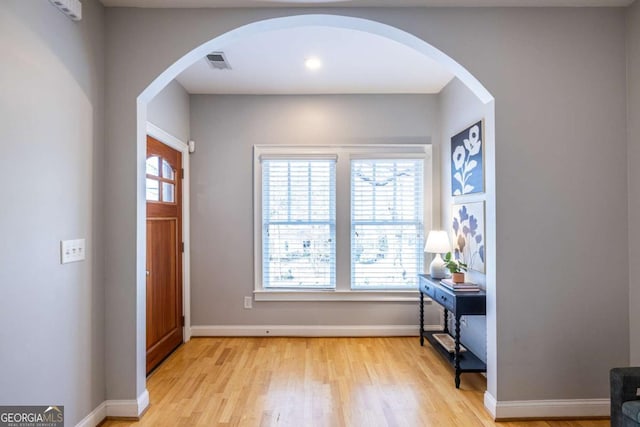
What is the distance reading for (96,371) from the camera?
87.0 inches

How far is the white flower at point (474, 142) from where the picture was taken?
2.92 meters

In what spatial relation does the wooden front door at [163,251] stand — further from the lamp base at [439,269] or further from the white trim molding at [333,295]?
the lamp base at [439,269]

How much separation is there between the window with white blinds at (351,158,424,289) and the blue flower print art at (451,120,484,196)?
0.51m

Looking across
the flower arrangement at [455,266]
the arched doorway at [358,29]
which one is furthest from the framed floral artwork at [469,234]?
the arched doorway at [358,29]

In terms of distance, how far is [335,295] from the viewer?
152 inches

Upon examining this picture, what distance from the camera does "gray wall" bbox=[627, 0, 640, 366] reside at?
222cm

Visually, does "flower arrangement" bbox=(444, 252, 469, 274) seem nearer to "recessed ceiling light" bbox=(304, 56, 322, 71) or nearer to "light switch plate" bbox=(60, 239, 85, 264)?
"recessed ceiling light" bbox=(304, 56, 322, 71)

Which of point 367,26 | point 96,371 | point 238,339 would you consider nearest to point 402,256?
point 238,339

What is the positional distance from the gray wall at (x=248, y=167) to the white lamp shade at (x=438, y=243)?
2.67 ft

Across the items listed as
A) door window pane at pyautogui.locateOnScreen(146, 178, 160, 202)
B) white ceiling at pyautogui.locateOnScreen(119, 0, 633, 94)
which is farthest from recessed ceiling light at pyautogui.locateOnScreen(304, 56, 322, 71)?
door window pane at pyautogui.locateOnScreen(146, 178, 160, 202)

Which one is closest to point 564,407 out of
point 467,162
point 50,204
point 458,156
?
point 467,162

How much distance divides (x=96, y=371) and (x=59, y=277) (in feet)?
2.37

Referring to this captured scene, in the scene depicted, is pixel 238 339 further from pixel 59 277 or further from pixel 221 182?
pixel 59 277

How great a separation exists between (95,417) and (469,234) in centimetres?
311
